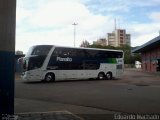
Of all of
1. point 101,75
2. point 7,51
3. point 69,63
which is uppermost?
point 7,51

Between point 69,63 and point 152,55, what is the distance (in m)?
30.8

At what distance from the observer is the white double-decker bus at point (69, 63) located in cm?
2748

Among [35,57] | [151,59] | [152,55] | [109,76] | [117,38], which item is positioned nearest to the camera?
[35,57]

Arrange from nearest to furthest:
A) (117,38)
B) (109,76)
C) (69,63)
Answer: (69,63), (109,76), (117,38)

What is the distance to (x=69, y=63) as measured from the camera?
97.4 ft

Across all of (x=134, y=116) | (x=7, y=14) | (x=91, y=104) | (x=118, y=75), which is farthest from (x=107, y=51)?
(x=7, y=14)

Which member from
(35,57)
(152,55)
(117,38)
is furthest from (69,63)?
(117,38)

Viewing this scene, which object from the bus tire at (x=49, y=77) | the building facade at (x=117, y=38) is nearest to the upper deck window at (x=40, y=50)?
the bus tire at (x=49, y=77)

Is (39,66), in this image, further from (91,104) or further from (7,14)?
(7,14)

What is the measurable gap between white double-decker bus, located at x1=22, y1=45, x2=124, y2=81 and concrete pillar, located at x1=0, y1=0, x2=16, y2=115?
18.5 m

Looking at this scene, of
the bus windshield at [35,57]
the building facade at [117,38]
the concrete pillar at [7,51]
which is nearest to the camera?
the concrete pillar at [7,51]

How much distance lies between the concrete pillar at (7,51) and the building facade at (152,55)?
3835 cm

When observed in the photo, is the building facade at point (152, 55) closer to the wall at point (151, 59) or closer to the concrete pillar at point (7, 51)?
the wall at point (151, 59)

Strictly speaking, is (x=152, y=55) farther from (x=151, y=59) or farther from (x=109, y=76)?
(x=109, y=76)
